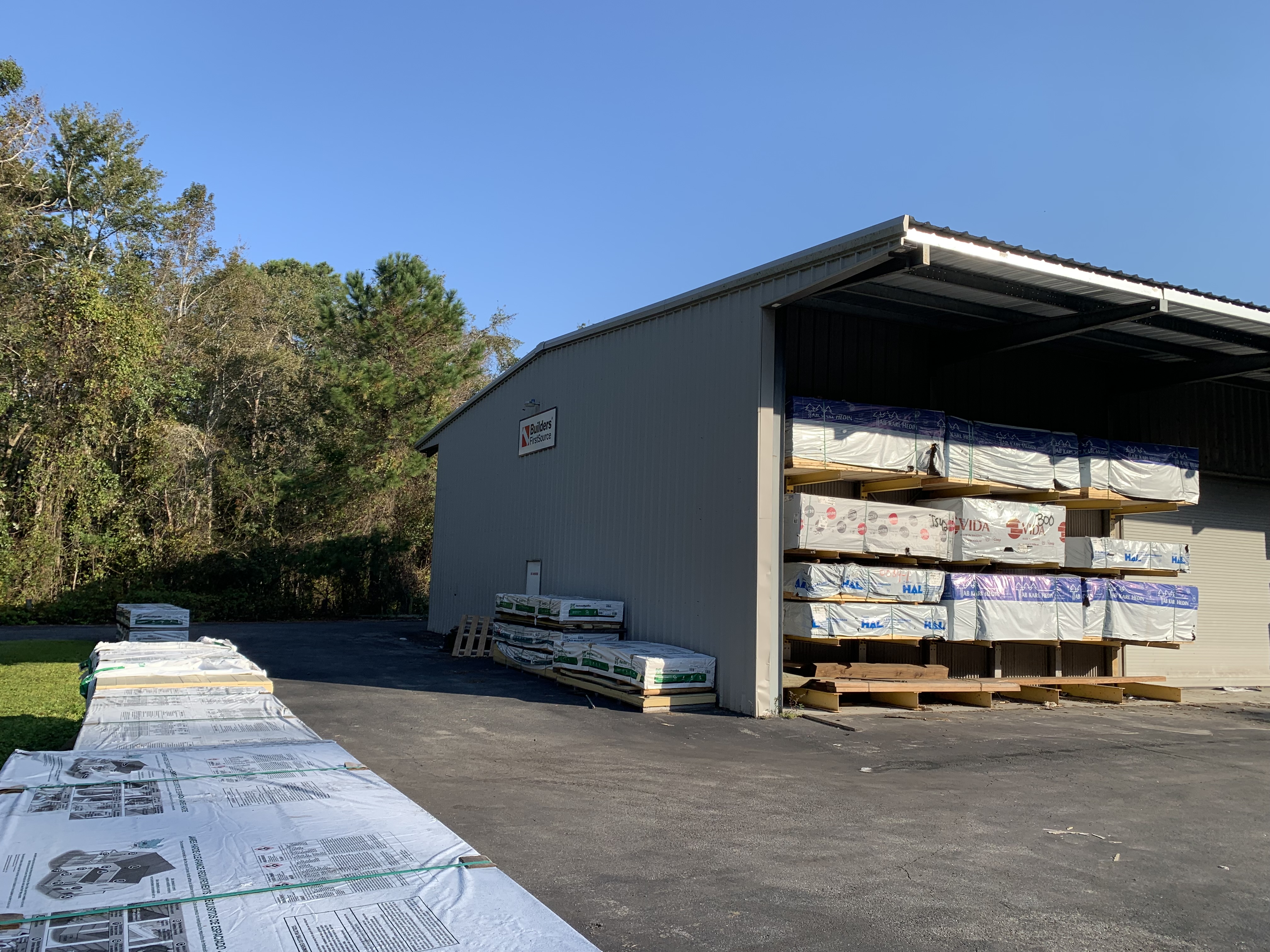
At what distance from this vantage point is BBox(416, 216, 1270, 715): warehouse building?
11.0 m

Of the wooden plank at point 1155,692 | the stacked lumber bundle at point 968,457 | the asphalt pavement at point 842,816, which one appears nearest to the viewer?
the asphalt pavement at point 842,816

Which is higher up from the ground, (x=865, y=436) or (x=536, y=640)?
(x=865, y=436)

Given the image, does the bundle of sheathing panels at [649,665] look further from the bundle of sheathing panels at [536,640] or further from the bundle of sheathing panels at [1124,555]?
the bundle of sheathing panels at [1124,555]

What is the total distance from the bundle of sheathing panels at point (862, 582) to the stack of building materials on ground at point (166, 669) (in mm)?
6793

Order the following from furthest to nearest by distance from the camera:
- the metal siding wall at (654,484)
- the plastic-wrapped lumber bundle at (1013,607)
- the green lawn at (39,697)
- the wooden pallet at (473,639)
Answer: the wooden pallet at (473,639)
the plastic-wrapped lumber bundle at (1013,607)
the metal siding wall at (654,484)
the green lawn at (39,697)

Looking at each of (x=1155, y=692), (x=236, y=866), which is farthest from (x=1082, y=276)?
(x=236, y=866)

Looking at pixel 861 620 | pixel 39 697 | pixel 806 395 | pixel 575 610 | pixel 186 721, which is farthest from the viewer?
pixel 575 610

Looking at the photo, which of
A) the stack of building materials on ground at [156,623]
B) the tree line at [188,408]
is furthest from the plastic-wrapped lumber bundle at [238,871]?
the tree line at [188,408]

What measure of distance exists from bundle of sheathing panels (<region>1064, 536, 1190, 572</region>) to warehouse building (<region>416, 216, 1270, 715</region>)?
1372 millimetres

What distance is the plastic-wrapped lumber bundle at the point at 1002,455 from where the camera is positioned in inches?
501

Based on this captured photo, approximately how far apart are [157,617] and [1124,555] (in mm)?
15291

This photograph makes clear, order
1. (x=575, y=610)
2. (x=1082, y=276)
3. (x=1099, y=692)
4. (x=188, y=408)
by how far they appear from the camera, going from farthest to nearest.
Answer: (x=188, y=408) → (x=1099, y=692) → (x=575, y=610) → (x=1082, y=276)

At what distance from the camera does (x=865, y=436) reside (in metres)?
11.9

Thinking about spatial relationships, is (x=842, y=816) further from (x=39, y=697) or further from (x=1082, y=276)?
(x=39, y=697)
